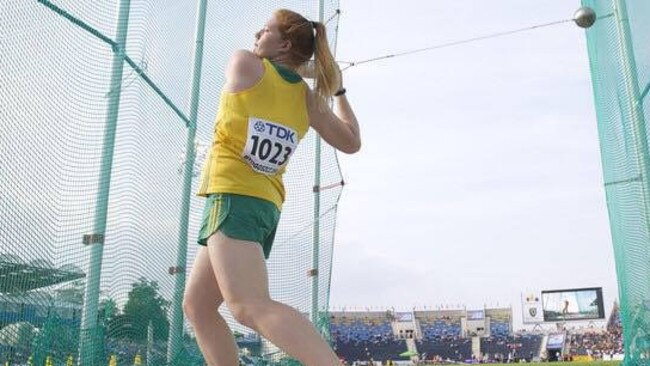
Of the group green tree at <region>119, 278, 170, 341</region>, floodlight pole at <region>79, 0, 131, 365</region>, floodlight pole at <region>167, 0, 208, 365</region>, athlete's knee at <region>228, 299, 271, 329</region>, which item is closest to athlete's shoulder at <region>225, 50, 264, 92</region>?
athlete's knee at <region>228, 299, 271, 329</region>

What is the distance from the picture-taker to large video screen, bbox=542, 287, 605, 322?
170ft

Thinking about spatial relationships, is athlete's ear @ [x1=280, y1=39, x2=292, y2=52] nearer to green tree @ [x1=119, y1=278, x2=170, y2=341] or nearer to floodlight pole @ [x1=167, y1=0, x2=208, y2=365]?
green tree @ [x1=119, y1=278, x2=170, y2=341]

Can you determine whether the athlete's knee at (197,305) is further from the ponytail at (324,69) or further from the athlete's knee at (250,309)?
the ponytail at (324,69)

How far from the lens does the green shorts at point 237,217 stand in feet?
Answer: 6.26

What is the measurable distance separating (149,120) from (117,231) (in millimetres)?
773

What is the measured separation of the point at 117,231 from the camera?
3689 mm

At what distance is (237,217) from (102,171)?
5.71ft

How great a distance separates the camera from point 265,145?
6.63 feet

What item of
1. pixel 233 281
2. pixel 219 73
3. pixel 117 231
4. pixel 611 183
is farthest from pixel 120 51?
pixel 611 183

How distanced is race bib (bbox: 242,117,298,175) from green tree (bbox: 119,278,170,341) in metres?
2.03

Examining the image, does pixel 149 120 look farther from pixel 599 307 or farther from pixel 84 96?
pixel 599 307

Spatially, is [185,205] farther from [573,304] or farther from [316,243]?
[573,304]

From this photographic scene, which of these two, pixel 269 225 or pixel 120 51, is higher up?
pixel 120 51

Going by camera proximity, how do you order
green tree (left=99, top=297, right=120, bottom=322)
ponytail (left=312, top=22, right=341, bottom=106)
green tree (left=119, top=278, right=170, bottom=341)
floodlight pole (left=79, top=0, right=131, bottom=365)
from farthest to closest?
green tree (left=119, top=278, right=170, bottom=341) → green tree (left=99, top=297, right=120, bottom=322) → floodlight pole (left=79, top=0, right=131, bottom=365) → ponytail (left=312, top=22, right=341, bottom=106)
